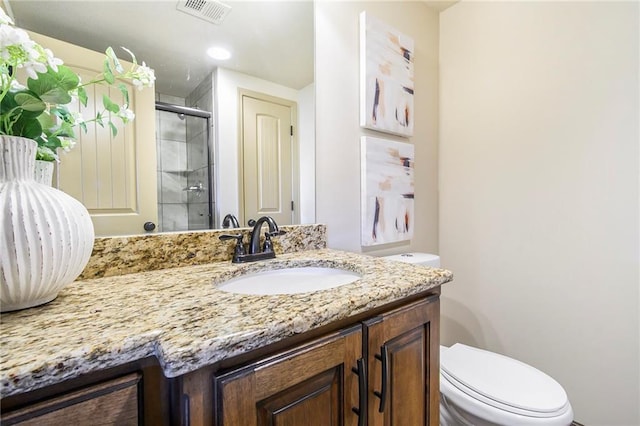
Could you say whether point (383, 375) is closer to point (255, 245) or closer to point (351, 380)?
point (351, 380)

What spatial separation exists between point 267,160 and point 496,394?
3.88ft

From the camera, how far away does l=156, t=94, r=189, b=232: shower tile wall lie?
91 centimetres

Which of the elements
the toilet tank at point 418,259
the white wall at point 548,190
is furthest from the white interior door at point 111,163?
the white wall at point 548,190

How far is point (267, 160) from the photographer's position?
117cm

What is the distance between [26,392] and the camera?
35cm

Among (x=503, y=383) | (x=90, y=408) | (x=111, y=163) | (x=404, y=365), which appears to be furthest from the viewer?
(x=503, y=383)

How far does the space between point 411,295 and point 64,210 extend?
0.76 m

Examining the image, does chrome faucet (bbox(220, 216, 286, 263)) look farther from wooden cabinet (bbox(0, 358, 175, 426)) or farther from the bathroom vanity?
wooden cabinet (bbox(0, 358, 175, 426))

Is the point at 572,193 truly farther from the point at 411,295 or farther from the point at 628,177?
the point at 411,295

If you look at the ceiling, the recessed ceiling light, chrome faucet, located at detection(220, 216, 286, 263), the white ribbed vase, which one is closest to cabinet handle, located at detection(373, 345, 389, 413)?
chrome faucet, located at detection(220, 216, 286, 263)

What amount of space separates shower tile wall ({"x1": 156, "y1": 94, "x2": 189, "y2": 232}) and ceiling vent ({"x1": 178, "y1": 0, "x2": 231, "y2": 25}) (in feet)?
1.01

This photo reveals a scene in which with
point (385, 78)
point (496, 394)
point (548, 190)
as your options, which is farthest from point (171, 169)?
point (548, 190)

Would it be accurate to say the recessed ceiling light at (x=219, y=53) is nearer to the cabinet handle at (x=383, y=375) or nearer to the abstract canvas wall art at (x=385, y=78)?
the abstract canvas wall art at (x=385, y=78)

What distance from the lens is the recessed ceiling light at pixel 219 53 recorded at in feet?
3.43
